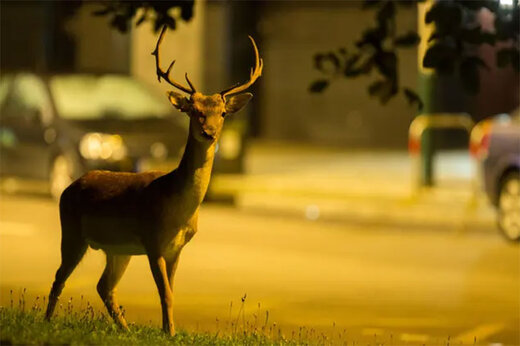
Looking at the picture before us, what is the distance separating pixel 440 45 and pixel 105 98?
11662mm

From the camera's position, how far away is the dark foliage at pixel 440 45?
382 inches

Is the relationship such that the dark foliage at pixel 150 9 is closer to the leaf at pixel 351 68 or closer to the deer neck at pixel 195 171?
the leaf at pixel 351 68

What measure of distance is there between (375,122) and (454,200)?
1074 cm

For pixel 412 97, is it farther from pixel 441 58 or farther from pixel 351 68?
pixel 351 68

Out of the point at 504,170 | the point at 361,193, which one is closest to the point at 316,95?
the point at 361,193

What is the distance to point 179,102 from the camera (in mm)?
8656

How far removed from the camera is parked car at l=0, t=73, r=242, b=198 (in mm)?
19922

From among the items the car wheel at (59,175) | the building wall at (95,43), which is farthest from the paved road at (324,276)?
the building wall at (95,43)

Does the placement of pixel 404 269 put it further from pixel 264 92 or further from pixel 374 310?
pixel 264 92

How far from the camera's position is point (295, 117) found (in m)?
31.5

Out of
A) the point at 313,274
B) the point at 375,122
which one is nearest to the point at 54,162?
the point at 313,274

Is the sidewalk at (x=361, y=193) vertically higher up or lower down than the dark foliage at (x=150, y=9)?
lower down

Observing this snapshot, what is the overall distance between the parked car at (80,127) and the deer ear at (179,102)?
11.1 m

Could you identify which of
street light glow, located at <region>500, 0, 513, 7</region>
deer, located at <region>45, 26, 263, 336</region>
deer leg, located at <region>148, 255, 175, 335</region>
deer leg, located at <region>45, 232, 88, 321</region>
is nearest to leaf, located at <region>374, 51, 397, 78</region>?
street light glow, located at <region>500, 0, 513, 7</region>
